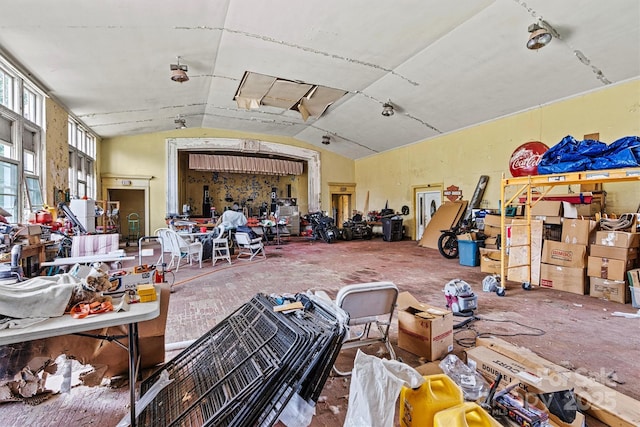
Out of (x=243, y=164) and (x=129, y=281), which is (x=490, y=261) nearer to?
(x=129, y=281)

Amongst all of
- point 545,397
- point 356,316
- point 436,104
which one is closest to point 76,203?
point 356,316

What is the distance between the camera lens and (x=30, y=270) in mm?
3793

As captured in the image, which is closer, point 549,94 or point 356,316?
point 356,316

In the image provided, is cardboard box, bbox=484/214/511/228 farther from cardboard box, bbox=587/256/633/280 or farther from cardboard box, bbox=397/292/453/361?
cardboard box, bbox=397/292/453/361

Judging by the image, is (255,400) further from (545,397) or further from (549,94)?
(549,94)

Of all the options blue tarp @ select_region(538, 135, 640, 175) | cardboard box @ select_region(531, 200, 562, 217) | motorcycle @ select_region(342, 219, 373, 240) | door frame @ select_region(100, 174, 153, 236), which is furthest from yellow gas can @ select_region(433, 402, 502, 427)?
door frame @ select_region(100, 174, 153, 236)

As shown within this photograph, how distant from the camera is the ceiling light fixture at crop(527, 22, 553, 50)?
397cm

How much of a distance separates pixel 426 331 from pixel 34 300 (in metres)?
2.42

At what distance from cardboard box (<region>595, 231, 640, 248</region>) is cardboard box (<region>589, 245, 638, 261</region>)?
0.16 ft

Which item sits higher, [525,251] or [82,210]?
[82,210]

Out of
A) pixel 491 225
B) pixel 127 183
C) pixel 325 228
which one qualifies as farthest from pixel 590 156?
pixel 127 183

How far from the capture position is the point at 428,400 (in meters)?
1.44

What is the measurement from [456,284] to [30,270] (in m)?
5.20

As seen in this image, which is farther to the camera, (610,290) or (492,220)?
(492,220)
